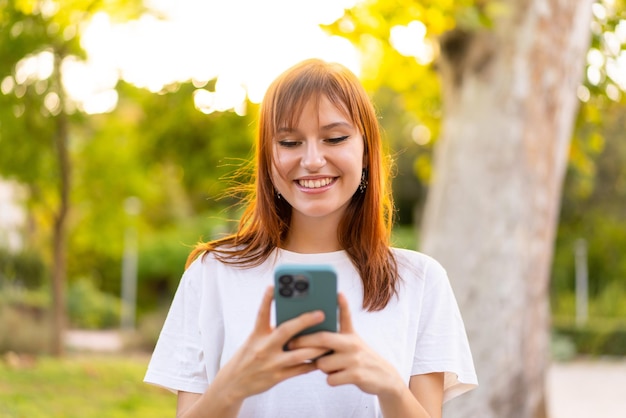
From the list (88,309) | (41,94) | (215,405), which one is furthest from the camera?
(88,309)

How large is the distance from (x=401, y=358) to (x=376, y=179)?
477mm

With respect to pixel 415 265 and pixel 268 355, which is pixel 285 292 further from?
pixel 415 265

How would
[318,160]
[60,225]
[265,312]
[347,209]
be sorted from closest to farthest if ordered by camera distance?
[265,312] < [318,160] < [347,209] < [60,225]

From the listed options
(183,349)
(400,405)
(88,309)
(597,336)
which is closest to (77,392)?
(183,349)

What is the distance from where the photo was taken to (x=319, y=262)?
7.51ft

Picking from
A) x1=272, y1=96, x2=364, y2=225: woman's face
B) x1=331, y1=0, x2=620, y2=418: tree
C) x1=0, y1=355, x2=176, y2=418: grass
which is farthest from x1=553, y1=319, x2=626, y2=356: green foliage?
x1=272, y1=96, x2=364, y2=225: woman's face

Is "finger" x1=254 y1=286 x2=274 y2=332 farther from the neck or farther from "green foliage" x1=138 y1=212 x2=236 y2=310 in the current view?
"green foliage" x1=138 y1=212 x2=236 y2=310

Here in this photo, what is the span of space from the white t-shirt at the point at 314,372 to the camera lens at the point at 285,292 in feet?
1.35

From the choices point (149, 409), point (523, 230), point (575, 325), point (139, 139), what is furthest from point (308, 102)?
point (575, 325)

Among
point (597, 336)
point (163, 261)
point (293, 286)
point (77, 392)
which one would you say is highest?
point (293, 286)

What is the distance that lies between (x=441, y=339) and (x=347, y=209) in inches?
16.7

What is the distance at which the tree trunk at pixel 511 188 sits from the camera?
6629 millimetres

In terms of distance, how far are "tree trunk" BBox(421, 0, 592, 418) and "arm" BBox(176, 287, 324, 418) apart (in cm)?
485

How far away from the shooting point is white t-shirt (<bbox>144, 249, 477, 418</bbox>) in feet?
7.09
